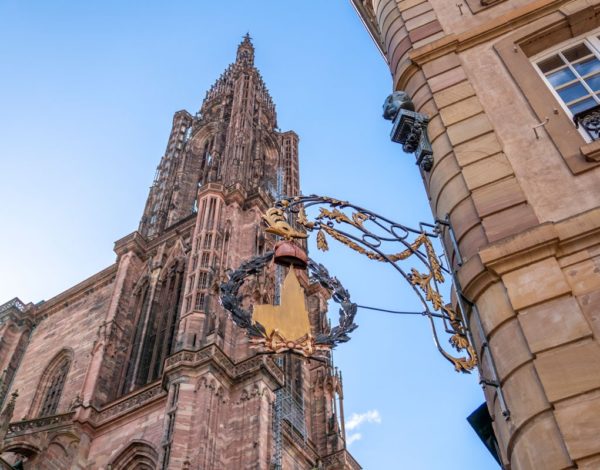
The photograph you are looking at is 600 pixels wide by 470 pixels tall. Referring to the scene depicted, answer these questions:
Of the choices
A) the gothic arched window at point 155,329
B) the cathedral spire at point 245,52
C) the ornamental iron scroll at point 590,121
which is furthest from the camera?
the cathedral spire at point 245,52

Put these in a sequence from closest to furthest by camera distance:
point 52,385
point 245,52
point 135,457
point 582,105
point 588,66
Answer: point 582,105
point 588,66
point 135,457
point 52,385
point 245,52

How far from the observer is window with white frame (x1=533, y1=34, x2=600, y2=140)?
5.82 m

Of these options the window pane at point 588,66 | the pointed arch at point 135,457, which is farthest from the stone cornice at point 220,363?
the window pane at point 588,66

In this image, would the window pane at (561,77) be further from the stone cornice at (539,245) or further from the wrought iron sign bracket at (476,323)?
the stone cornice at (539,245)

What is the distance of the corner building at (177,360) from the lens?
21266mm

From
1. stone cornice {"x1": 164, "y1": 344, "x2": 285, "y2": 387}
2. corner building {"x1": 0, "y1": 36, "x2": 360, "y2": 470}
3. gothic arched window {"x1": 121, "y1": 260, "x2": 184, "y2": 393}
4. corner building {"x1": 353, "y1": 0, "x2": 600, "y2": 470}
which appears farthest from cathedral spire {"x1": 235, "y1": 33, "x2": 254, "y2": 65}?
corner building {"x1": 353, "y1": 0, "x2": 600, "y2": 470}

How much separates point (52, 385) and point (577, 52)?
28.2m

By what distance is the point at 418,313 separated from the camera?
5535 mm

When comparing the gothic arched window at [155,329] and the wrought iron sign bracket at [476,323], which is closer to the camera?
the wrought iron sign bracket at [476,323]

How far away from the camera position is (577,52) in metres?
6.88

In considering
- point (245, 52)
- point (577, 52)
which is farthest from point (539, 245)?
point (245, 52)

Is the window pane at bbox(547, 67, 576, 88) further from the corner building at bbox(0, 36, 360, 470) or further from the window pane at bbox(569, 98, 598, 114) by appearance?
the corner building at bbox(0, 36, 360, 470)

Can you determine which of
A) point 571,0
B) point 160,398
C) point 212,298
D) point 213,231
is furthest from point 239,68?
point 571,0

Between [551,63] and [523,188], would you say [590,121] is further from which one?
[551,63]
